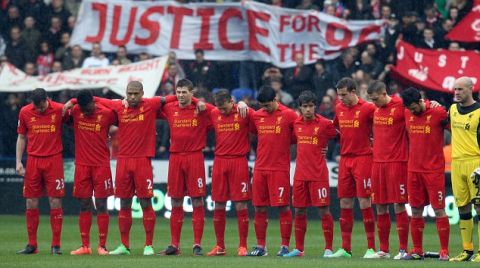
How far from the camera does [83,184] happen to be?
2216 centimetres

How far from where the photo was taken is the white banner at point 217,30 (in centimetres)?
3322

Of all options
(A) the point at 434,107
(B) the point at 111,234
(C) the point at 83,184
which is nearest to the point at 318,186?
(A) the point at 434,107

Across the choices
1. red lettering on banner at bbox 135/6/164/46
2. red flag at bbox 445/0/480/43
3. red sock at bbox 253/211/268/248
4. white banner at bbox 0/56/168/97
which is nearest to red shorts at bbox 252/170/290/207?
red sock at bbox 253/211/268/248

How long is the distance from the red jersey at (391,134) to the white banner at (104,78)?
1146 cm

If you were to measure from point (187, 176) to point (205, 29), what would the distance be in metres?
12.1

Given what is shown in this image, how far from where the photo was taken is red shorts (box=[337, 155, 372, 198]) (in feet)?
70.2

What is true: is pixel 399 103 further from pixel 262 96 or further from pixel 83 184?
pixel 83 184

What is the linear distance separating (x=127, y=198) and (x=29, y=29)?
13867 millimetres

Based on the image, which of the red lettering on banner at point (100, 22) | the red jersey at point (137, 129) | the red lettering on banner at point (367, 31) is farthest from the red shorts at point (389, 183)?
the red lettering on banner at point (100, 22)

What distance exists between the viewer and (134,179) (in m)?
22.1

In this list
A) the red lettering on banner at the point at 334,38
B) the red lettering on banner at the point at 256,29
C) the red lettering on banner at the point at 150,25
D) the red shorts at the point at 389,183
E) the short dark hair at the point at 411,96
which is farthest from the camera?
the red lettering on banner at the point at 150,25

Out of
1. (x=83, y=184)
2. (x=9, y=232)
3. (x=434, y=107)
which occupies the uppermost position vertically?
(x=434, y=107)

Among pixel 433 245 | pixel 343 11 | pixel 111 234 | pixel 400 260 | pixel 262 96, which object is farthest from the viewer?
pixel 343 11

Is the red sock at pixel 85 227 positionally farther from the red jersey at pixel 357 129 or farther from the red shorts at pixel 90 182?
the red jersey at pixel 357 129
